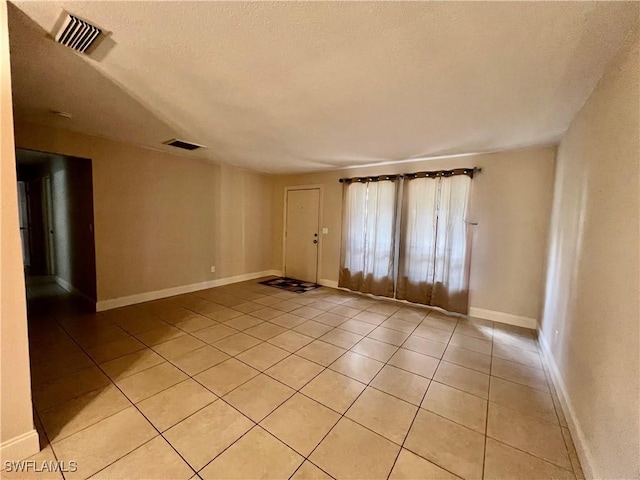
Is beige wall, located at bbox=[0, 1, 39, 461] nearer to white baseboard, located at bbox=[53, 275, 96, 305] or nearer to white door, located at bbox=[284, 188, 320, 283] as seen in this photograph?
white baseboard, located at bbox=[53, 275, 96, 305]

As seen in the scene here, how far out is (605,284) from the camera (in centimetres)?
140

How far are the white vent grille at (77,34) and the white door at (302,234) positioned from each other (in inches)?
157

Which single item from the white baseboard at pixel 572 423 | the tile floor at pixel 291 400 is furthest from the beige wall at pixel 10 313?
the white baseboard at pixel 572 423

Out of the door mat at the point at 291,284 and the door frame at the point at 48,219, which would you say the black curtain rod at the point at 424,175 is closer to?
the door mat at the point at 291,284

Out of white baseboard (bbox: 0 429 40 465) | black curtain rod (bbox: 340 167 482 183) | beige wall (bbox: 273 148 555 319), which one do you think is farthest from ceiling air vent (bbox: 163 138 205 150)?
beige wall (bbox: 273 148 555 319)

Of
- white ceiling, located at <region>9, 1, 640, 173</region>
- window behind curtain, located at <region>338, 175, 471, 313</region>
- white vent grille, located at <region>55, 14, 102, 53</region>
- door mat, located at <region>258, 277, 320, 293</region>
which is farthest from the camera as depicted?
door mat, located at <region>258, 277, 320, 293</region>

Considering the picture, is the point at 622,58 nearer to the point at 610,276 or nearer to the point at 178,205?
the point at 610,276

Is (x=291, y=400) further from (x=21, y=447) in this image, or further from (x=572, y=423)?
(x=572, y=423)

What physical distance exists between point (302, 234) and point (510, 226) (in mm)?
3644

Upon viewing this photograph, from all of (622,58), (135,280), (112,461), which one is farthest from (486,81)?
(135,280)

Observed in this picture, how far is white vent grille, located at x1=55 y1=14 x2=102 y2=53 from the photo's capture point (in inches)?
55.0

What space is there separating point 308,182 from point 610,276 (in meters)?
4.65

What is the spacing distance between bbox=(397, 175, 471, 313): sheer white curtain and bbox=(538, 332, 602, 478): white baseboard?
1.37m

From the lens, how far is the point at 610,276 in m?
1.35
